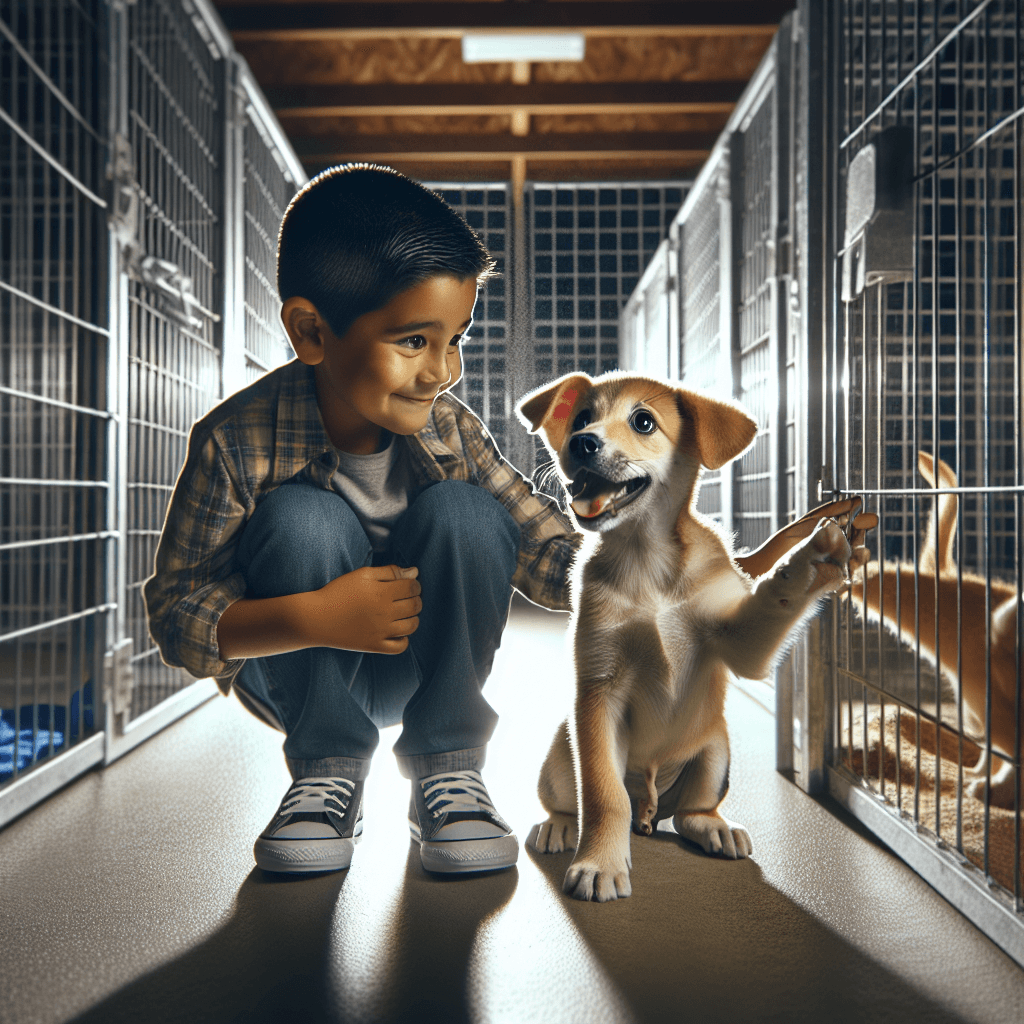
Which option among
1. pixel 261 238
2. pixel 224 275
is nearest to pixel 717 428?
pixel 224 275

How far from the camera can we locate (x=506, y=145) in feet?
13.9

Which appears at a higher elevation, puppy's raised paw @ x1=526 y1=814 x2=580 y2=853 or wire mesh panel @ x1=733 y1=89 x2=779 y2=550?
wire mesh panel @ x1=733 y1=89 x2=779 y2=550

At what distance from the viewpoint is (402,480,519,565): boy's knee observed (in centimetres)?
116

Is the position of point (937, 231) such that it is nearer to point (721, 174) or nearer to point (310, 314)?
point (310, 314)

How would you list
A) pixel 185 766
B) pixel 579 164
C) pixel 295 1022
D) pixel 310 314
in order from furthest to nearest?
pixel 579 164
pixel 185 766
pixel 310 314
pixel 295 1022

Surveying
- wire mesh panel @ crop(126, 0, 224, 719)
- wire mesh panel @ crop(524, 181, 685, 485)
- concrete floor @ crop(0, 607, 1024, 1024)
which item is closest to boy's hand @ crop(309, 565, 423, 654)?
concrete floor @ crop(0, 607, 1024, 1024)

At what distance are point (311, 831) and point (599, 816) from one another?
37 cm

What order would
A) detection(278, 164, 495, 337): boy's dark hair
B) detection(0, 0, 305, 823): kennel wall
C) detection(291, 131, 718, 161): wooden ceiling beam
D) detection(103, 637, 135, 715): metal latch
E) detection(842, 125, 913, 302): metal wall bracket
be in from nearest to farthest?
→ 1. detection(278, 164, 495, 337): boy's dark hair
2. detection(842, 125, 913, 302): metal wall bracket
3. detection(0, 0, 305, 823): kennel wall
4. detection(103, 637, 135, 715): metal latch
5. detection(291, 131, 718, 161): wooden ceiling beam

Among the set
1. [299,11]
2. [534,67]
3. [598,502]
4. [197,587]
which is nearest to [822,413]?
[598,502]

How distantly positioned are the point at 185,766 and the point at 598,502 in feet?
3.86

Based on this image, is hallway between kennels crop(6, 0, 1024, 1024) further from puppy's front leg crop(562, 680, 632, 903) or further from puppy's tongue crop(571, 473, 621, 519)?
puppy's tongue crop(571, 473, 621, 519)

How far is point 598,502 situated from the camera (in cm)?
95

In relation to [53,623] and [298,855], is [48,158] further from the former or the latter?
[298,855]

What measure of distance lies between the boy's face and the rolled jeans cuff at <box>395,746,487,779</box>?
43 centimetres
